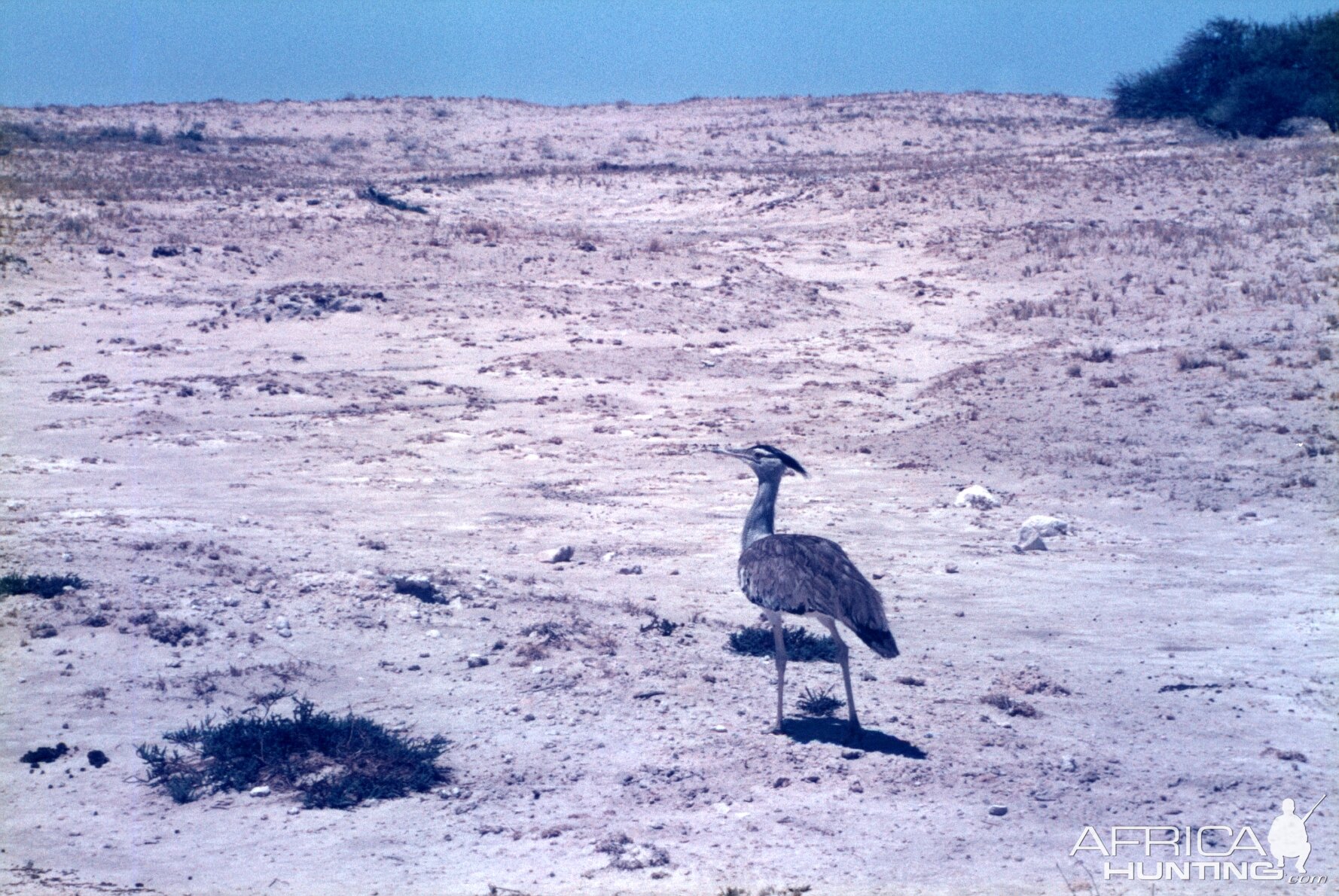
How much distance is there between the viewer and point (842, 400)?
53.1 ft

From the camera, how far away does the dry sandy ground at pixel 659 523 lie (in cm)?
562

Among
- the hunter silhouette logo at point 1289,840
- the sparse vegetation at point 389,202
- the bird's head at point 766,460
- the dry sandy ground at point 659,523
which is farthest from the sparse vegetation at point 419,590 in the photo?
the sparse vegetation at point 389,202

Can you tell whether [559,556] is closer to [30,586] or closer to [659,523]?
[659,523]

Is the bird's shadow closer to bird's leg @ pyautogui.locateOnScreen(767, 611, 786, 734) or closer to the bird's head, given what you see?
bird's leg @ pyautogui.locateOnScreen(767, 611, 786, 734)

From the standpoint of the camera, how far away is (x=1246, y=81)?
5109 centimetres

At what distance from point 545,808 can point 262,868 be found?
50.4 inches

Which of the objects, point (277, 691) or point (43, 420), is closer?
point (277, 691)

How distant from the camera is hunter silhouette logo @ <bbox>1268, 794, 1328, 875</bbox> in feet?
17.2

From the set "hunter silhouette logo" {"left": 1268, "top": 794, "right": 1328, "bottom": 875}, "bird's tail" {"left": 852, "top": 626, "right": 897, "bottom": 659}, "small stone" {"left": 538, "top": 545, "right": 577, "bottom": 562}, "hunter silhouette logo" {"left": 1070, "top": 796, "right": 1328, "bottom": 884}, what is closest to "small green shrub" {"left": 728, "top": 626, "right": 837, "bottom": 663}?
"bird's tail" {"left": 852, "top": 626, "right": 897, "bottom": 659}

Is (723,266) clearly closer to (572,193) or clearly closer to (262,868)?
(572,193)

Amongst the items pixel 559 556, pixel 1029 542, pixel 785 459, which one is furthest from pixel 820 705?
pixel 1029 542

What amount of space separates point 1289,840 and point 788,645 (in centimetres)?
332

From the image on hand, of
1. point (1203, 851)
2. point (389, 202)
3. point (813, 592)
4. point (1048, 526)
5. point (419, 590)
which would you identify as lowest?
point (1203, 851)

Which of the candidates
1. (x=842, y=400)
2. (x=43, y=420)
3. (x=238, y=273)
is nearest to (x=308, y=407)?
(x=43, y=420)
